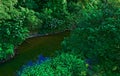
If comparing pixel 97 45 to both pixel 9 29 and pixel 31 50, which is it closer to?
pixel 9 29

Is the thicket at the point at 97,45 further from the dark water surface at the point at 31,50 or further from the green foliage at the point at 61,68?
the dark water surface at the point at 31,50

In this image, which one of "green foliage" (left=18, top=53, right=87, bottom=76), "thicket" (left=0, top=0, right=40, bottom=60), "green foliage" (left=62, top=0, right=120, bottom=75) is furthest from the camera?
"thicket" (left=0, top=0, right=40, bottom=60)

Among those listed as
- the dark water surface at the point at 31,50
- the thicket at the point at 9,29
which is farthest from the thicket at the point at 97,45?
the thicket at the point at 9,29

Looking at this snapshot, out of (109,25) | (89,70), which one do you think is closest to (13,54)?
(89,70)

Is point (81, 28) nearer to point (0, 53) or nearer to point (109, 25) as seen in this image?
point (109, 25)

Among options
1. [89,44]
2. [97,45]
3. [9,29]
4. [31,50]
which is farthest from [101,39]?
[31,50]

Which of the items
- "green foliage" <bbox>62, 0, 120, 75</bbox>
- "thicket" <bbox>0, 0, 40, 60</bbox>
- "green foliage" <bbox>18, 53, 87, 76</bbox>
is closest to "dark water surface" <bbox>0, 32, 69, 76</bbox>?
"thicket" <bbox>0, 0, 40, 60</bbox>

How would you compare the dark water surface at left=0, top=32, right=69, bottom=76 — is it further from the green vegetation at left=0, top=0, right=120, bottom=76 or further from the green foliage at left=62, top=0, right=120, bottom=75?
the green foliage at left=62, top=0, right=120, bottom=75
